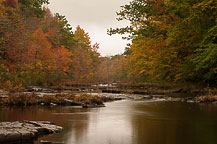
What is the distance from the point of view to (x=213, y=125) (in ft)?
28.9

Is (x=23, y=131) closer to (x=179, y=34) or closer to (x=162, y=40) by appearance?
(x=179, y=34)

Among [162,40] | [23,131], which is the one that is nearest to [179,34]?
[162,40]

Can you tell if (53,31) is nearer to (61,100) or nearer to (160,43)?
(160,43)

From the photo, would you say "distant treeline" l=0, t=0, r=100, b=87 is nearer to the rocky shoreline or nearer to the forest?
the forest

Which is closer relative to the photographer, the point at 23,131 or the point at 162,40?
the point at 23,131

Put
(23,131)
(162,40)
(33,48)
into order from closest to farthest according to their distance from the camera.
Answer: (23,131) < (162,40) < (33,48)

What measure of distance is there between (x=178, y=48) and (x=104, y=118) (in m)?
14.5

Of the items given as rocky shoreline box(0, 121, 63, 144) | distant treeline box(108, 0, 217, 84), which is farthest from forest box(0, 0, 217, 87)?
rocky shoreline box(0, 121, 63, 144)

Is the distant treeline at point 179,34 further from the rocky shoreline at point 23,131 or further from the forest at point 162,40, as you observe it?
the rocky shoreline at point 23,131

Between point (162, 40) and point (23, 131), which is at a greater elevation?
point (162, 40)

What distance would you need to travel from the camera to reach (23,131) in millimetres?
6461

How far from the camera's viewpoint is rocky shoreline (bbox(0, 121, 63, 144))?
19.8ft

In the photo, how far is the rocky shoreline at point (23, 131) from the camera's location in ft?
19.8

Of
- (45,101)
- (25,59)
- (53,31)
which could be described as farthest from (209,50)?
(53,31)
